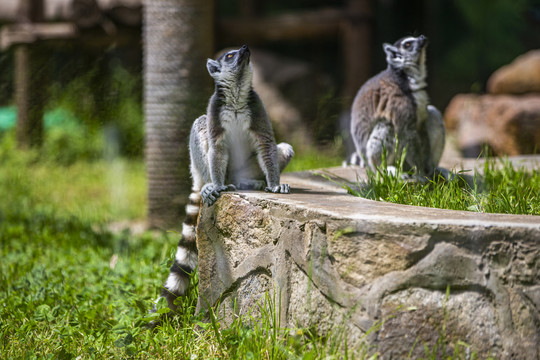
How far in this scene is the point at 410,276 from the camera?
2.19m

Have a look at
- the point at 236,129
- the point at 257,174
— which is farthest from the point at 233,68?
the point at 257,174

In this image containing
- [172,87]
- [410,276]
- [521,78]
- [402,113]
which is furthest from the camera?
[521,78]

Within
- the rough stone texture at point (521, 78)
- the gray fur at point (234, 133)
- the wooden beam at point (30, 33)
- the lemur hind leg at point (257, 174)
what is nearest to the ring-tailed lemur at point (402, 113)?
the lemur hind leg at point (257, 174)

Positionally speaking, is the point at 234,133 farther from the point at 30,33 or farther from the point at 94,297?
the point at 30,33

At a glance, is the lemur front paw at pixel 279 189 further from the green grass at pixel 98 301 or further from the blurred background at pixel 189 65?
the blurred background at pixel 189 65

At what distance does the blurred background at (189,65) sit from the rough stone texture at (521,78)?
0.05 metres

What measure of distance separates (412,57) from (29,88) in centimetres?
569

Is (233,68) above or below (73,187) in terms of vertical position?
above

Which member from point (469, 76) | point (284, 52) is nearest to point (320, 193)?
point (469, 76)

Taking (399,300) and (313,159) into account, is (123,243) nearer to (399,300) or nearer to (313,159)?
(313,159)

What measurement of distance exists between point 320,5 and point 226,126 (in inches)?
326

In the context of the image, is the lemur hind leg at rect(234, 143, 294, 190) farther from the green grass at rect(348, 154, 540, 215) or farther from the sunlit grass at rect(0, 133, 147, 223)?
the sunlit grass at rect(0, 133, 147, 223)

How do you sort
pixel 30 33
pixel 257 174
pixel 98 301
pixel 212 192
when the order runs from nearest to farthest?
pixel 212 192 < pixel 257 174 < pixel 98 301 < pixel 30 33

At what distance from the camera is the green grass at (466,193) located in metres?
2.92
